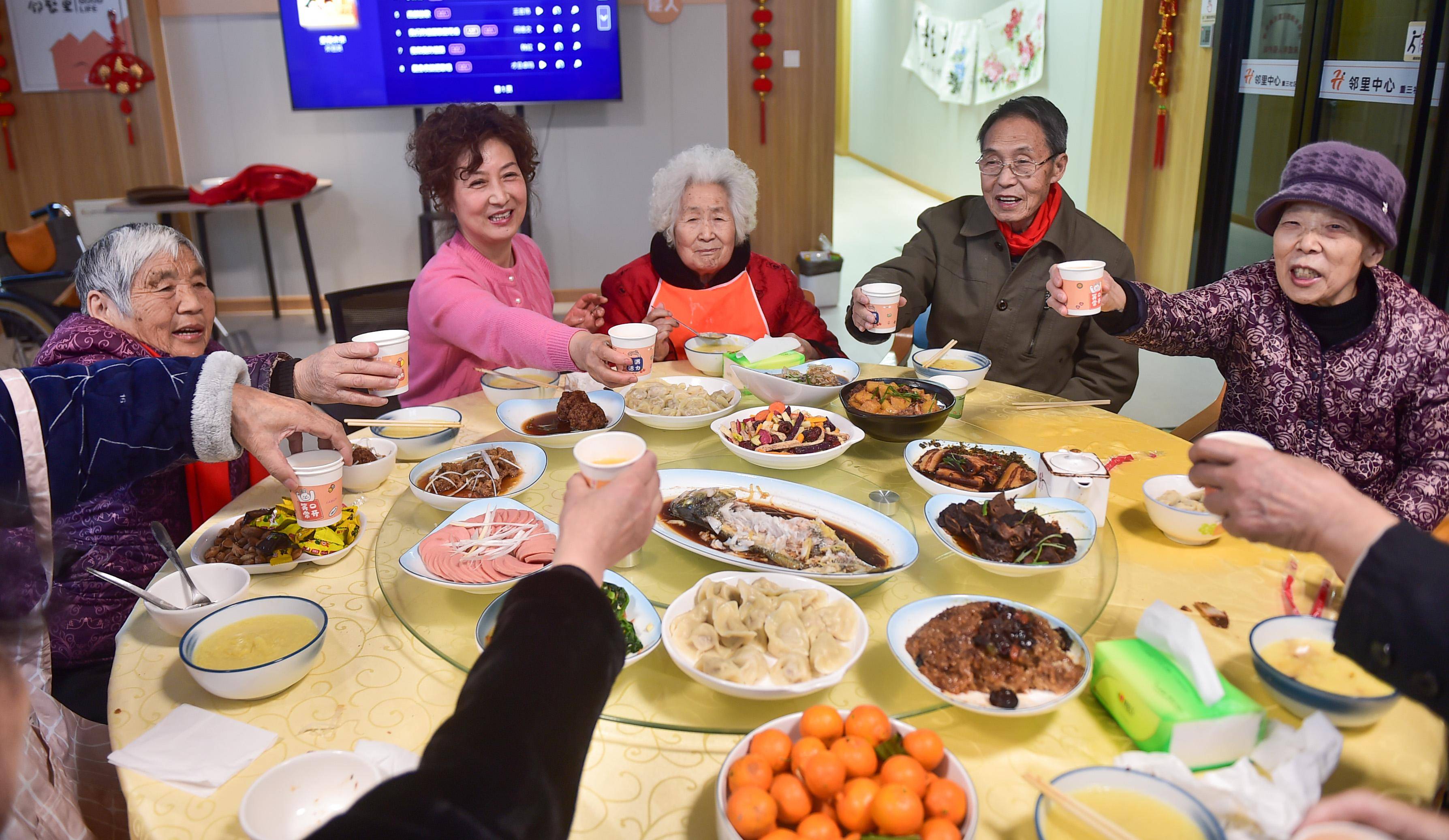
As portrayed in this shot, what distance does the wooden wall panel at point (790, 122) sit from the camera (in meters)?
6.27

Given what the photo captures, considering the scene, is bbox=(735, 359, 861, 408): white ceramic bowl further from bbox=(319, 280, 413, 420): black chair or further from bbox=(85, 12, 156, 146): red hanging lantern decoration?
bbox=(85, 12, 156, 146): red hanging lantern decoration

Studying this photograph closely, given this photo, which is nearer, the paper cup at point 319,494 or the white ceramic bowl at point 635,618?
the white ceramic bowl at point 635,618

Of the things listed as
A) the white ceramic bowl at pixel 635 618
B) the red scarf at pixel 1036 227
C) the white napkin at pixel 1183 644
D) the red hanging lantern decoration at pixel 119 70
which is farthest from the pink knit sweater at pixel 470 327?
the red hanging lantern decoration at pixel 119 70

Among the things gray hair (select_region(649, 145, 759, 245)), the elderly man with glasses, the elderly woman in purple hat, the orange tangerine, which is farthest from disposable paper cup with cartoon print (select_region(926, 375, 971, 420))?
the orange tangerine

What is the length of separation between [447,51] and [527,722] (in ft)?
19.6

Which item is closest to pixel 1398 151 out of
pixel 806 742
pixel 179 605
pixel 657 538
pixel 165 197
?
pixel 657 538

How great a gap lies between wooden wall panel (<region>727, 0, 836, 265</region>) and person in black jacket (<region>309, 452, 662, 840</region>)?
5760 mm

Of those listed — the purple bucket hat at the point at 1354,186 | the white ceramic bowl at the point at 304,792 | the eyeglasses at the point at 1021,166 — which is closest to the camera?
→ the white ceramic bowl at the point at 304,792

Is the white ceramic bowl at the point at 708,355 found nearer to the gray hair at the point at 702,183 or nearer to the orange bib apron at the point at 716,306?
the orange bib apron at the point at 716,306

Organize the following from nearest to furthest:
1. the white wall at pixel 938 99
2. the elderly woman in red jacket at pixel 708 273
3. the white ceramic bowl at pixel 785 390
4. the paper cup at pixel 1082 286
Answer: the paper cup at pixel 1082 286, the white ceramic bowl at pixel 785 390, the elderly woman in red jacket at pixel 708 273, the white wall at pixel 938 99

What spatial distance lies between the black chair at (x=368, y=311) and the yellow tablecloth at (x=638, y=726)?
137 cm

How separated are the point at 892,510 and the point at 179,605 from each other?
3.94 ft

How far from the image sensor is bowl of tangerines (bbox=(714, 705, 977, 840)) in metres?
0.95

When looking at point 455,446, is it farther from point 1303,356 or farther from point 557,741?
point 1303,356
